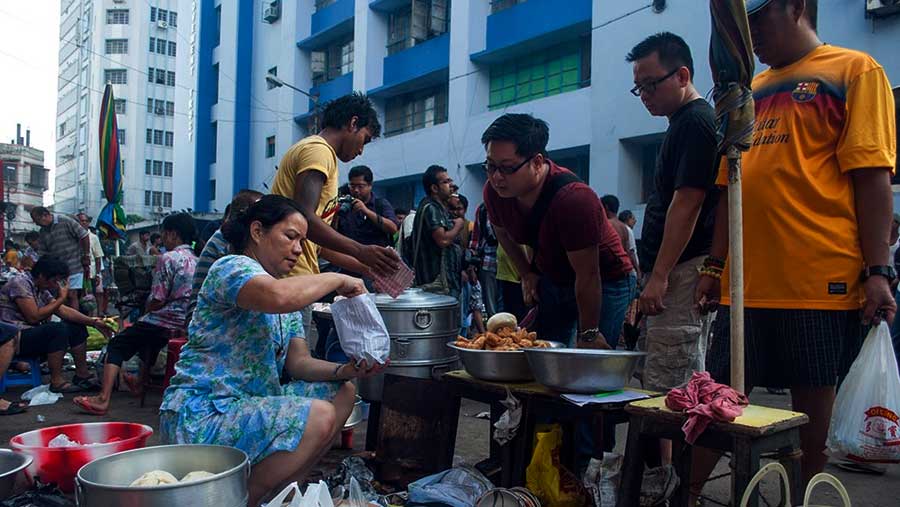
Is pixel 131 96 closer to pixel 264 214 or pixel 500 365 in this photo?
pixel 264 214

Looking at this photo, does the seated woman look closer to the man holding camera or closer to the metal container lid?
the metal container lid

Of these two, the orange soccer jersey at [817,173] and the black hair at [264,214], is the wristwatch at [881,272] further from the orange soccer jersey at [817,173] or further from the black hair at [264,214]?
the black hair at [264,214]

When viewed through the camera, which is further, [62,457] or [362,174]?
[362,174]

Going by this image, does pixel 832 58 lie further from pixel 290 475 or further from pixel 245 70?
pixel 245 70

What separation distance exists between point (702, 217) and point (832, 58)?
0.78m

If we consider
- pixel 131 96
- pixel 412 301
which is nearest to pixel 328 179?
pixel 412 301

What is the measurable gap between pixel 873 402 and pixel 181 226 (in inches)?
192

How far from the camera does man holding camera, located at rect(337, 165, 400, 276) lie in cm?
566

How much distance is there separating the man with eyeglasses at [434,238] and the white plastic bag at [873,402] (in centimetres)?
332

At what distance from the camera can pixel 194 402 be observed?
7.54 ft

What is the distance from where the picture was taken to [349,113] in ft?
11.5

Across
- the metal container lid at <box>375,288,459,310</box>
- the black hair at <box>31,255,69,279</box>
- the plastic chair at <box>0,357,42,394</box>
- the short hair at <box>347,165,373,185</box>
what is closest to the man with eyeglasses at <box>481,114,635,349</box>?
the metal container lid at <box>375,288,459,310</box>

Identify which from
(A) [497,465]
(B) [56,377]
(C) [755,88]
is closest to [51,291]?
(B) [56,377]

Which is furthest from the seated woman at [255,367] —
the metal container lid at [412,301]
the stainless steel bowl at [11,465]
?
the metal container lid at [412,301]
